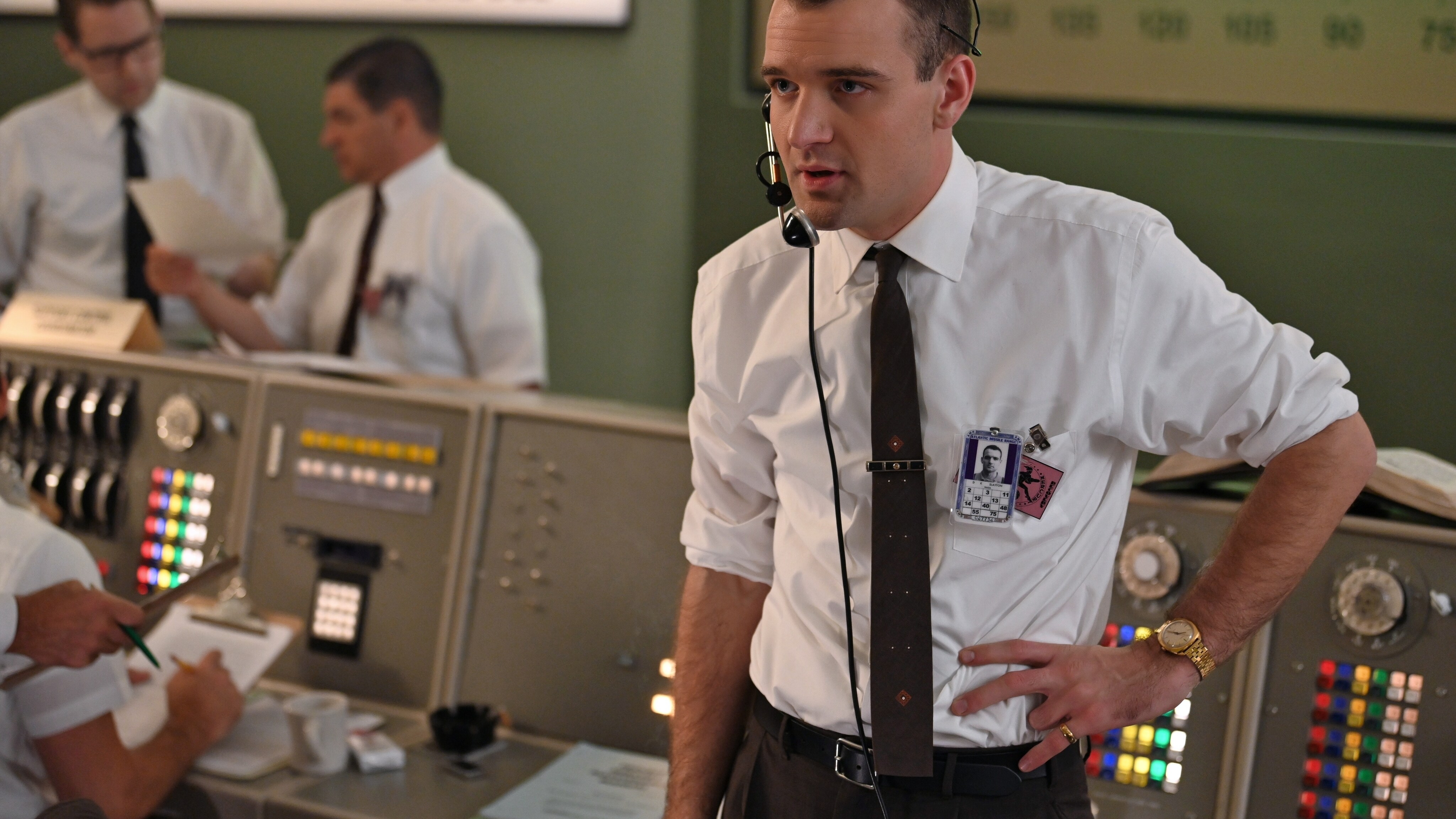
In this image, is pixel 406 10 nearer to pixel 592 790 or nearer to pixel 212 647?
pixel 212 647

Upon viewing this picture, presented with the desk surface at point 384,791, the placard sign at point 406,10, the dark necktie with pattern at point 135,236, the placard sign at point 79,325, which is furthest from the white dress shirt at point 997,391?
the placard sign at point 406,10

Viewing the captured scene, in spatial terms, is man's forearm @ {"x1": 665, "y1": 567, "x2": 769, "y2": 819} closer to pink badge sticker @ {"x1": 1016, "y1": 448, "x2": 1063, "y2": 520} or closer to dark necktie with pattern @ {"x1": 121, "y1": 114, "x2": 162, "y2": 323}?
pink badge sticker @ {"x1": 1016, "y1": 448, "x2": 1063, "y2": 520}

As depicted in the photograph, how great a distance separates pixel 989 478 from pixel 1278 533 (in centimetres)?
30

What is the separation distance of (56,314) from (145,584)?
598 millimetres

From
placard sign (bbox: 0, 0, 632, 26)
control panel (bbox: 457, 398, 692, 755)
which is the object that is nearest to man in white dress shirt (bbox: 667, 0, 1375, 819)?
control panel (bbox: 457, 398, 692, 755)

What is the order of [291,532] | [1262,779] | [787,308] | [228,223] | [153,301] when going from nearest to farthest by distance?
[787,308] < [1262,779] < [291,532] < [228,223] < [153,301]

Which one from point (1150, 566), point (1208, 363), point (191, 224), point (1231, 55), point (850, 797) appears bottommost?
point (850, 797)

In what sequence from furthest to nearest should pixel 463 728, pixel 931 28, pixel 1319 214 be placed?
pixel 1319 214 < pixel 463 728 < pixel 931 28

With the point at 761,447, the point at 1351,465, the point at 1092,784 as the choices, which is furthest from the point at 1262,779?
the point at 761,447

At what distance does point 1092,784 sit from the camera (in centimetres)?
164

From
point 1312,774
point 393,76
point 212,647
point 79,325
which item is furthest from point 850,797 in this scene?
point 393,76

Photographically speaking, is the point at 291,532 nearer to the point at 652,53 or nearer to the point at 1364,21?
the point at 652,53

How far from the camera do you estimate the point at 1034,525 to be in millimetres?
1220

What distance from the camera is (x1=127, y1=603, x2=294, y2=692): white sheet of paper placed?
1.96m
